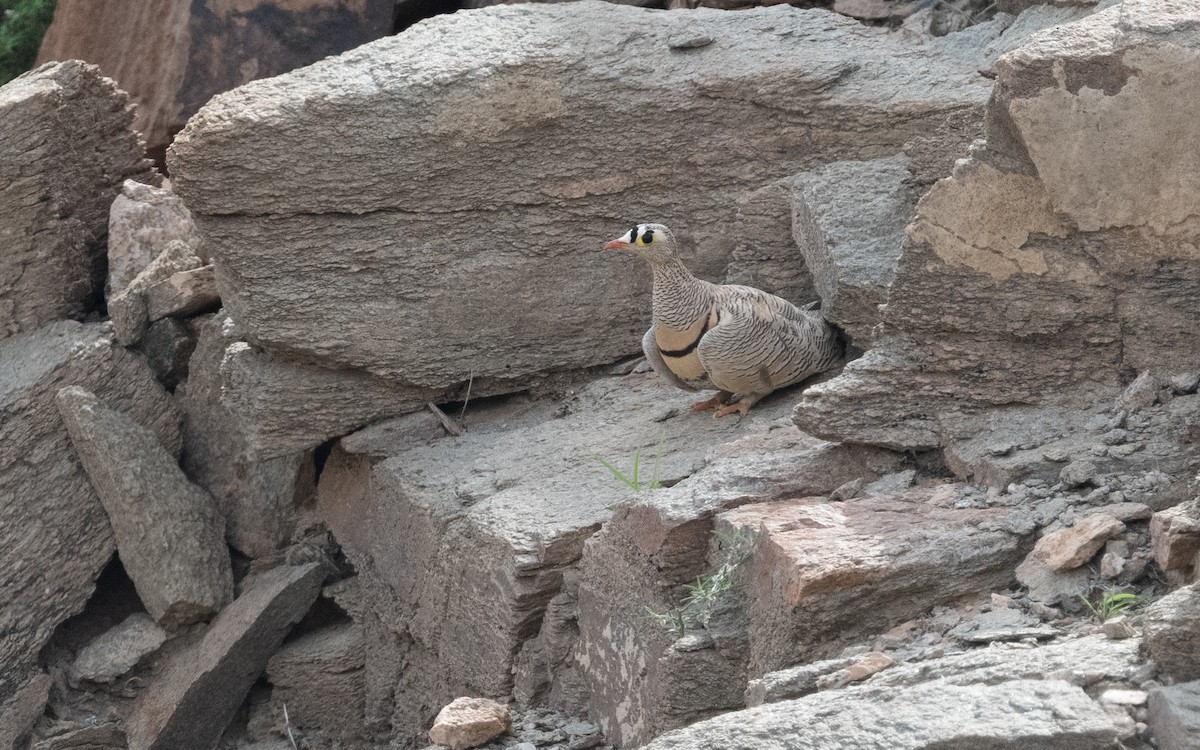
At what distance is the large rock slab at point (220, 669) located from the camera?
18.8 ft

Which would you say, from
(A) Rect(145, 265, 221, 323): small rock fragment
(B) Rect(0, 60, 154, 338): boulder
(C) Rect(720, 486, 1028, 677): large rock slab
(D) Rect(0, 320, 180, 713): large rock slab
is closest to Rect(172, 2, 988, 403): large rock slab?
(A) Rect(145, 265, 221, 323): small rock fragment

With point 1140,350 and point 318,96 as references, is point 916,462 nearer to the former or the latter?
point 1140,350

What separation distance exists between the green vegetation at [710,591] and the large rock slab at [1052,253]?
0.50 m

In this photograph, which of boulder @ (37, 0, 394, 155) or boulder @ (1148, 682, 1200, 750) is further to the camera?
boulder @ (37, 0, 394, 155)

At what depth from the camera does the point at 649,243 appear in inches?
197

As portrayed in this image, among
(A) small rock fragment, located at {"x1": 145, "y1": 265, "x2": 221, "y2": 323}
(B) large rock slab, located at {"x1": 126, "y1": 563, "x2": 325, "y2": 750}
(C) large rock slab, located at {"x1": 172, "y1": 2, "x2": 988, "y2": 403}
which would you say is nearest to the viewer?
(C) large rock slab, located at {"x1": 172, "y1": 2, "x2": 988, "y2": 403}

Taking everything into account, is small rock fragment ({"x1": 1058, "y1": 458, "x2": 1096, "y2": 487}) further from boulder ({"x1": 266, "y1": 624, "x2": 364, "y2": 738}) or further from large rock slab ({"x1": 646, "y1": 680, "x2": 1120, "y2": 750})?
boulder ({"x1": 266, "y1": 624, "x2": 364, "y2": 738})

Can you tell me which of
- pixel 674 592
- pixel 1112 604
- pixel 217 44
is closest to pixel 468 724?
pixel 674 592

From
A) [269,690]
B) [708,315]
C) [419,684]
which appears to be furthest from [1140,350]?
[269,690]

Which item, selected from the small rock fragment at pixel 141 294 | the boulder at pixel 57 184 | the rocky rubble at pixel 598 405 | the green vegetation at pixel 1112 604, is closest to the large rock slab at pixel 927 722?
the rocky rubble at pixel 598 405

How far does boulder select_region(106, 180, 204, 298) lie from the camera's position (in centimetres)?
649

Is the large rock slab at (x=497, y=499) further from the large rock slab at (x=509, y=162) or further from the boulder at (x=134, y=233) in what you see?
the boulder at (x=134, y=233)

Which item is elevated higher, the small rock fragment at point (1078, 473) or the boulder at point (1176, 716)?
the boulder at point (1176, 716)

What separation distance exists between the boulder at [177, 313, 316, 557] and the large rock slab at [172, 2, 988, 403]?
840mm
